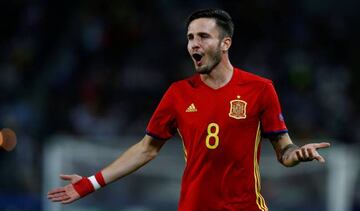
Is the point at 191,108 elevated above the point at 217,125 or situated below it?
above

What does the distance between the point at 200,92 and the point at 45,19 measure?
31.5ft

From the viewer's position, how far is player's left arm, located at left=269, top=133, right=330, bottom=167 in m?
5.05

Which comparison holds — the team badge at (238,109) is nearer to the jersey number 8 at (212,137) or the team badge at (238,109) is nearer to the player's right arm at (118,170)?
the jersey number 8 at (212,137)

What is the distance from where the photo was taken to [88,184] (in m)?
5.77

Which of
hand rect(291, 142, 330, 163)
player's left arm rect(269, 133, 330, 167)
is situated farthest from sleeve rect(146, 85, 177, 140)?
hand rect(291, 142, 330, 163)

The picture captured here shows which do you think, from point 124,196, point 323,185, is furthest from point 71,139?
point 323,185

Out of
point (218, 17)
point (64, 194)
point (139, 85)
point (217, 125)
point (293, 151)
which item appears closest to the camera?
point (293, 151)

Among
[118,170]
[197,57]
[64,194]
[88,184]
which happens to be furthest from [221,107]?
[64,194]

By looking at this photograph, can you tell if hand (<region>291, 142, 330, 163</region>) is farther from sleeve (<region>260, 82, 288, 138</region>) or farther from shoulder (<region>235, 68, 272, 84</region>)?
shoulder (<region>235, 68, 272, 84</region>)

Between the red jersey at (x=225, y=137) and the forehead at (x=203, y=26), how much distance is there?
0.33 meters

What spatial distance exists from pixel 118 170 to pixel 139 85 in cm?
777

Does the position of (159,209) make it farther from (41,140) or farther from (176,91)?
(176,91)

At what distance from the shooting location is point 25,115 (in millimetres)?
13133

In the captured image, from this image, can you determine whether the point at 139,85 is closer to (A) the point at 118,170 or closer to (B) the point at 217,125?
(A) the point at 118,170
